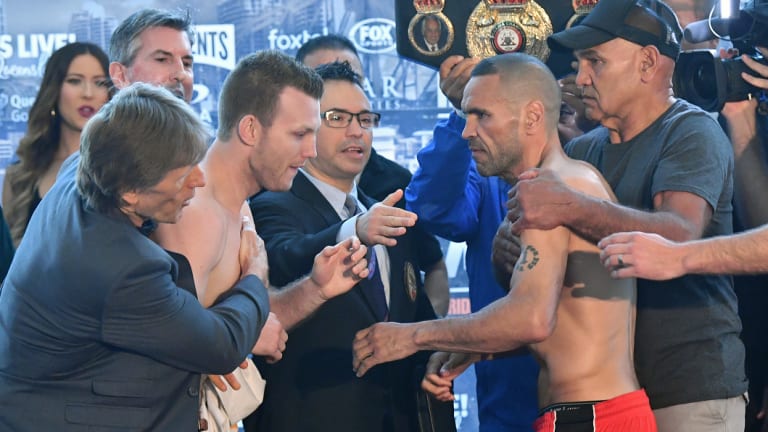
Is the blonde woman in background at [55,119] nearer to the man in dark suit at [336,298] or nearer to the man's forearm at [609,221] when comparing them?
the man in dark suit at [336,298]

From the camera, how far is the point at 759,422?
10.6ft

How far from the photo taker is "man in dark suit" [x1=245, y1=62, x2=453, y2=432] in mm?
3076

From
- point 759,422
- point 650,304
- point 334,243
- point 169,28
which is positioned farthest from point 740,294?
point 169,28

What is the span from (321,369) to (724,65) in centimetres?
145

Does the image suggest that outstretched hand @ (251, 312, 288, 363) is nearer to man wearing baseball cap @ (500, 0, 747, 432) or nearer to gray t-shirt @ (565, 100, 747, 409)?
man wearing baseball cap @ (500, 0, 747, 432)

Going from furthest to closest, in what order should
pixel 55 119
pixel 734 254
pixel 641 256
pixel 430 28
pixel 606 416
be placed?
pixel 55 119, pixel 430 28, pixel 606 416, pixel 734 254, pixel 641 256

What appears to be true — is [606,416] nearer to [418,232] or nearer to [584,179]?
[584,179]

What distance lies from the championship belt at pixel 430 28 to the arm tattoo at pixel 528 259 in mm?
784

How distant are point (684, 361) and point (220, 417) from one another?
46.8 inches

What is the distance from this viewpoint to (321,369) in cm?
311

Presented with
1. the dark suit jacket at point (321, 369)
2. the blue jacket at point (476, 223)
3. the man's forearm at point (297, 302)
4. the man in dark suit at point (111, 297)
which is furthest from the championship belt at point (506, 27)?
the man in dark suit at point (111, 297)

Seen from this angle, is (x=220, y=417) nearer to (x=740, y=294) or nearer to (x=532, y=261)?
(x=532, y=261)

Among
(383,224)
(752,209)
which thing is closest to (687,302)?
(752,209)

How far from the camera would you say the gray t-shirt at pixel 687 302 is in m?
2.70
